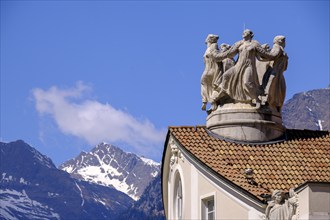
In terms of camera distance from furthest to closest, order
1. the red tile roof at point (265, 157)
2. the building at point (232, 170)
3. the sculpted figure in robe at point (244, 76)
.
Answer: the sculpted figure in robe at point (244, 76), the red tile roof at point (265, 157), the building at point (232, 170)

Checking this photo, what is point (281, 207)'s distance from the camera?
44.9 metres

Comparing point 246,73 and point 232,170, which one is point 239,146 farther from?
point 246,73

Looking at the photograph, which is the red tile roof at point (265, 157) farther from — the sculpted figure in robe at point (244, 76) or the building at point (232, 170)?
the sculpted figure in robe at point (244, 76)

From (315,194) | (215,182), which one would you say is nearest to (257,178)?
(215,182)

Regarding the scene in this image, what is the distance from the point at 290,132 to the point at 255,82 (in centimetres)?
308

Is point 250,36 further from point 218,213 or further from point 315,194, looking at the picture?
point 315,194

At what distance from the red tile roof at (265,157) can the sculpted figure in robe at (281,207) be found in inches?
62.7

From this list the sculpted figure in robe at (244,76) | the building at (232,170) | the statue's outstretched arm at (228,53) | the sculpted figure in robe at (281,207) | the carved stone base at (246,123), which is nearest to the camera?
the sculpted figure in robe at (281,207)

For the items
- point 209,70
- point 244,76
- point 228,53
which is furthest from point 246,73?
point 209,70

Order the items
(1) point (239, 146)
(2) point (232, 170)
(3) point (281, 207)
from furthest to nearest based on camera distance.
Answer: (1) point (239, 146), (2) point (232, 170), (3) point (281, 207)

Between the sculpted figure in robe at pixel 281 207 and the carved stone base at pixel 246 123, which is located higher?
the carved stone base at pixel 246 123

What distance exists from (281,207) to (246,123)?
31.4ft

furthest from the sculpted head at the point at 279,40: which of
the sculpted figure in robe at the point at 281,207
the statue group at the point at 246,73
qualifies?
the sculpted figure in robe at the point at 281,207

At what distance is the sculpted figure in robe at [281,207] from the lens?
44.2m
